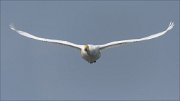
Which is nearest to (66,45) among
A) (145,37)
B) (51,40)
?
(51,40)

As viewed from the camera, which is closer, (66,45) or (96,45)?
(96,45)

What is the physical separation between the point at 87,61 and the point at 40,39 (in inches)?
603

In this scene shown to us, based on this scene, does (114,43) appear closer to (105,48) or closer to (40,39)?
(105,48)

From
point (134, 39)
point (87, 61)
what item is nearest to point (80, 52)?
point (87, 61)

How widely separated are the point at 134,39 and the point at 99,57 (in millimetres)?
9862

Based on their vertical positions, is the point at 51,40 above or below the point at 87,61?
above

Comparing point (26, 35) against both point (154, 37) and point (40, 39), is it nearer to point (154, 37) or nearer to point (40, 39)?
point (40, 39)

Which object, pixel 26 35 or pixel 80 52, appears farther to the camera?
pixel 26 35

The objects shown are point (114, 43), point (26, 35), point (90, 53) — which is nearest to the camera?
point (90, 53)

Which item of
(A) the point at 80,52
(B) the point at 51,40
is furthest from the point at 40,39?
(A) the point at 80,52

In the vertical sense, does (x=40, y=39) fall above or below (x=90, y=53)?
above

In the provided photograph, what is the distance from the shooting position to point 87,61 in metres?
111

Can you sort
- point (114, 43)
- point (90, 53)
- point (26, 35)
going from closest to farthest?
1. point (90, 53)
2. point (114, 43)
3. point (26, 35)

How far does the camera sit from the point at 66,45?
120 metres
